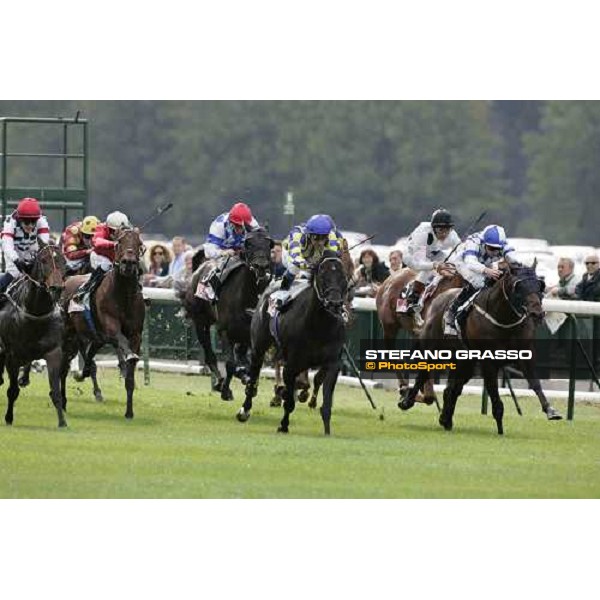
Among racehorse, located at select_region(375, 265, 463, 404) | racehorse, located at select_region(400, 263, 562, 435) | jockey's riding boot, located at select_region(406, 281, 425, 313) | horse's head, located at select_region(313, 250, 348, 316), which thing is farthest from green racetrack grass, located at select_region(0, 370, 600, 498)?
horse's head, located at select_region(313, 250, 348, 316)

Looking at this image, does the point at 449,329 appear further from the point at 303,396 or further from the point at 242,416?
the point at 242,416

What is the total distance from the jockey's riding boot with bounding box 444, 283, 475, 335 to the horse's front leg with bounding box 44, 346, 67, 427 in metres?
4.11

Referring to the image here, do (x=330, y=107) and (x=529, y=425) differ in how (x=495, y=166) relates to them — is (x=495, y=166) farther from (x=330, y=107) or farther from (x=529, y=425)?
(x=529, y=425)

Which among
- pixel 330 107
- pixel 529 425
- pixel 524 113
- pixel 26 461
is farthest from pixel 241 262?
pixel 524 113

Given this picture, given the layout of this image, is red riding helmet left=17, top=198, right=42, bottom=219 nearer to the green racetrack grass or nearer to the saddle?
the green racetrack grass

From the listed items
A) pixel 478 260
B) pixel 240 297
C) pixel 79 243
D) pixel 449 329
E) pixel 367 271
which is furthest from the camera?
pixel 367 271

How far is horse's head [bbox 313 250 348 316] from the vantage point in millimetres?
19469

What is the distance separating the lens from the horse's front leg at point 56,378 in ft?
65.6

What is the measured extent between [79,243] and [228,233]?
6.02 ft

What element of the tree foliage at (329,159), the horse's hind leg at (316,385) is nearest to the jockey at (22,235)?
the horse's hind leg at (316,385)

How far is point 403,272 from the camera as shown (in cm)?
2481

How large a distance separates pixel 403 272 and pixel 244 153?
3742 centimetres

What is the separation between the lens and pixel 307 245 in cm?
2064

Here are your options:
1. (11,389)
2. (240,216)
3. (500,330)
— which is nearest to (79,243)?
(240,216)
